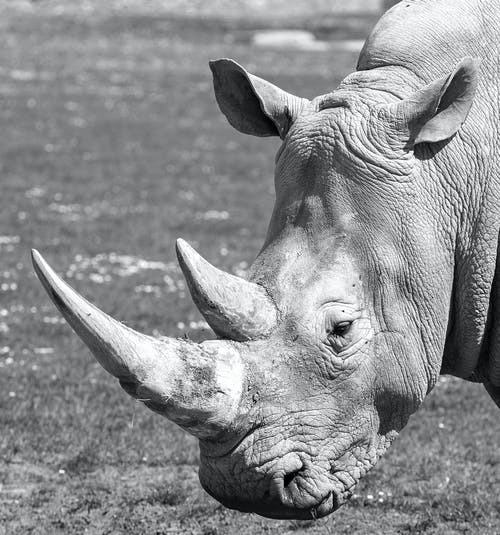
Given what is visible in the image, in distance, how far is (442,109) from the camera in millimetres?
4547

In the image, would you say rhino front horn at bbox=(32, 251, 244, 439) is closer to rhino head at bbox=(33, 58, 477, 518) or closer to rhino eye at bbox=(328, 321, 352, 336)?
rhino head at bbox=(33, 58, 477, 518)

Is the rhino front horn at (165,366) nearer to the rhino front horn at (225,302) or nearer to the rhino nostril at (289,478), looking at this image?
the rhino front horn at (225,302)

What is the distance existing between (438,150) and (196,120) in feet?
61.7

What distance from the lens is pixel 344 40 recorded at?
3988 centimetres

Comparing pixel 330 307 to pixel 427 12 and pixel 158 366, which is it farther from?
pixel 427 12

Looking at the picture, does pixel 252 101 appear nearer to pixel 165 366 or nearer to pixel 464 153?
pixel 464 153

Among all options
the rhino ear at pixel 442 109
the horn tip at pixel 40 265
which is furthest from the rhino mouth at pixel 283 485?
the rhino ear at pixel 442 109

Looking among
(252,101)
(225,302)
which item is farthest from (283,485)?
(252,101)

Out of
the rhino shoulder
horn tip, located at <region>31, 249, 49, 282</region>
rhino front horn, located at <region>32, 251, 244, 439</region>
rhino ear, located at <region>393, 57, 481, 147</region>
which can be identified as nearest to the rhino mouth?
rhino front horn, located at <region>32, 251, 244, 439</region>

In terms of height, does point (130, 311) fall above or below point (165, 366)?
below

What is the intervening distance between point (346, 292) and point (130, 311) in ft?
20.0

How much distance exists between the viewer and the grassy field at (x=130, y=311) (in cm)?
646

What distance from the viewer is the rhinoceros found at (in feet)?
Result: 13.9

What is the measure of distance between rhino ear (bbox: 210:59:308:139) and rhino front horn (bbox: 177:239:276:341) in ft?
3.00
